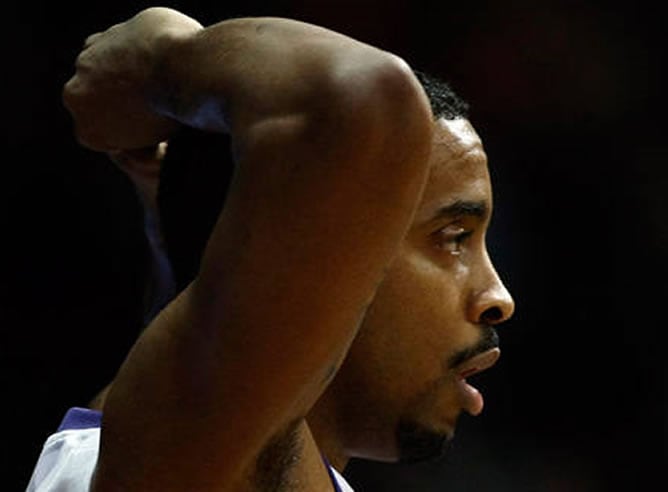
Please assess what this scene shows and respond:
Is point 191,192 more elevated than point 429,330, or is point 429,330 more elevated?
point 191,192

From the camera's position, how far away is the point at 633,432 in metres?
2.81

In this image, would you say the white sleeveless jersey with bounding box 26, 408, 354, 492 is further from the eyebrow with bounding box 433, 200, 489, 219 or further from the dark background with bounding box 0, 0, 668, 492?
the dark background with bounding box 0, 0, 668, 492

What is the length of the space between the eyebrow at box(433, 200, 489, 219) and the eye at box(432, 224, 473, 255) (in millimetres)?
16

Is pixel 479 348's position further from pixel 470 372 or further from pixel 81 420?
pixel 81 420

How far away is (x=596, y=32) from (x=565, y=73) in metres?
0.12

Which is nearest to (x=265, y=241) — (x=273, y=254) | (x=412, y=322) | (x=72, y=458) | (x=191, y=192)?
(x=273, y=254)

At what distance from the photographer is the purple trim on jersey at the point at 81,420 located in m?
1.21

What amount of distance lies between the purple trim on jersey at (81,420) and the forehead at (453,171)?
35cm

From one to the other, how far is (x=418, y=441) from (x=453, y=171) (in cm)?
27

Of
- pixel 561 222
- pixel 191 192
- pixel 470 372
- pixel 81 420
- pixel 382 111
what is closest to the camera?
pixel 382 111

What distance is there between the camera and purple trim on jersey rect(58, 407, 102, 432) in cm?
121

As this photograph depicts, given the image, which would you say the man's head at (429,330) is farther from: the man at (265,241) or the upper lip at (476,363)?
the man at (265,241)

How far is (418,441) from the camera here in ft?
4.32

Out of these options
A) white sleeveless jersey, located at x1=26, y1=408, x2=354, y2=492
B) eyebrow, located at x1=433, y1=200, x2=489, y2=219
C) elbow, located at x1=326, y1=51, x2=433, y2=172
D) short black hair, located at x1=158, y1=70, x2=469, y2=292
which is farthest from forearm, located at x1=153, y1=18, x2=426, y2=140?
eyebrow, located at x1=433, y1=200, x2=489, y2=219
